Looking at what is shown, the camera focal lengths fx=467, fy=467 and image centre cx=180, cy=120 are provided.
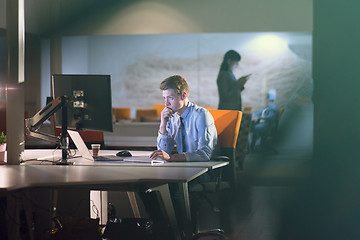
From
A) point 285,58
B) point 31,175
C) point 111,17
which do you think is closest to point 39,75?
point 111,17

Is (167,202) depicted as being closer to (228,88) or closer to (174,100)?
(174,100)

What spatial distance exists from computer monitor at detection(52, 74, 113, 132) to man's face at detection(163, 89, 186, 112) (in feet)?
2.08

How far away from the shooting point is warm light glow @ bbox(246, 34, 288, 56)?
8.57 meters

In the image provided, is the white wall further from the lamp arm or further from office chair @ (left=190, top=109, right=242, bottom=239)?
the lamp arm

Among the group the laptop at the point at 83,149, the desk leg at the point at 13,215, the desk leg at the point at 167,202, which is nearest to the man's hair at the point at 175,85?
the laptop at the point at 83,149

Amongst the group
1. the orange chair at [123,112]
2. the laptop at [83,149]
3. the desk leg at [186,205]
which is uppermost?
the orange chair at [123,112]

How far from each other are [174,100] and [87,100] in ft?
2.31

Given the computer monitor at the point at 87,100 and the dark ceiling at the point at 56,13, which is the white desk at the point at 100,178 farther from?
the dark ceiling at the point at 56,13

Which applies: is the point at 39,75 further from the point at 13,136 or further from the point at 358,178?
the point at 358,178

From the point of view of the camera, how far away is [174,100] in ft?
11.4

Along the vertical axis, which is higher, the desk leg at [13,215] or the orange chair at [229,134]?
the orange chair at [229,134]

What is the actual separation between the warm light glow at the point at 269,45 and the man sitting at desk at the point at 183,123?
540 centimetres

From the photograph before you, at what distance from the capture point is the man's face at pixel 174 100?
3.47 meters

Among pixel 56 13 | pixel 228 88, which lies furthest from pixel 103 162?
pixel 56 13
